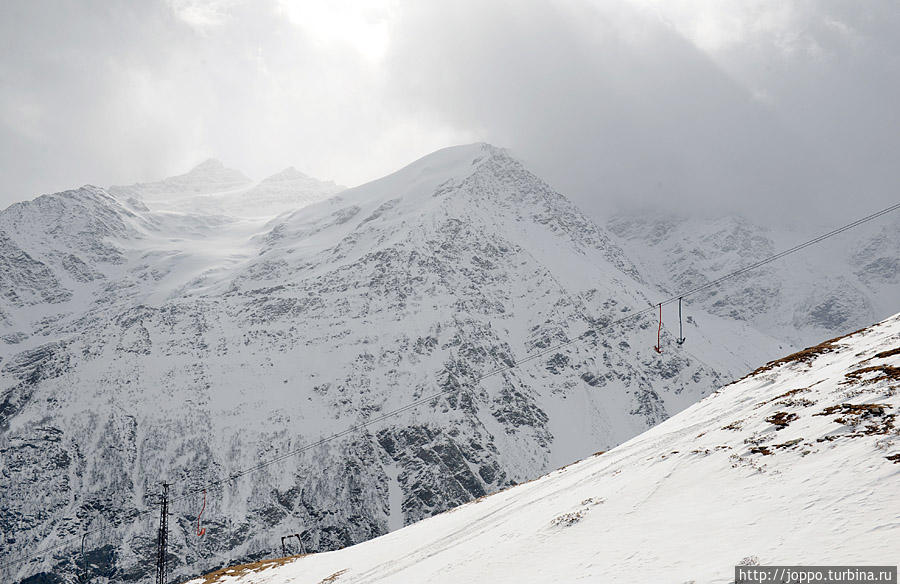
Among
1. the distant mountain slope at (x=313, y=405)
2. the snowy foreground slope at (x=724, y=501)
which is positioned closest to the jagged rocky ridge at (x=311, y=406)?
the distant mountain slope at (x=313, y=405)

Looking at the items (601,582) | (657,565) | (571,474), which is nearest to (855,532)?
(657,565)

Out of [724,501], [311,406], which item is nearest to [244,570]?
[724,501]

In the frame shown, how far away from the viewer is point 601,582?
14.9m

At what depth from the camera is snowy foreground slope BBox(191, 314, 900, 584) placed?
13.6 meters

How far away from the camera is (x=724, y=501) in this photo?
55.5 ft

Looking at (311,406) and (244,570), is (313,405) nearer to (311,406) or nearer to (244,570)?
(311,406)

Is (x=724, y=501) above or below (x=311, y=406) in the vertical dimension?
below

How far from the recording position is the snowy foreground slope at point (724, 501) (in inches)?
534

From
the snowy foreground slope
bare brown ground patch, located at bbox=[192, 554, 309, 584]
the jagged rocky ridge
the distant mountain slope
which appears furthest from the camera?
the distant mountain slope

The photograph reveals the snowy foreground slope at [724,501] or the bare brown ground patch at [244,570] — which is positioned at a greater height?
the snowy foreground slope at [724,501]

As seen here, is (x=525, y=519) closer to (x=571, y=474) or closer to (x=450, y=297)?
(x=571, y=474)

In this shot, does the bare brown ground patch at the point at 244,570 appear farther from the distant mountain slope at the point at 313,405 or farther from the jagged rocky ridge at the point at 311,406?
the distant mountain slope at the point at 313,405

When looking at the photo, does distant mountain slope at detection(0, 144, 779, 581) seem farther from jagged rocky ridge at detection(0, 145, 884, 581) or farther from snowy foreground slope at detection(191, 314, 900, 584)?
snowy foreground slope at detection(191, 314, 900, 584)

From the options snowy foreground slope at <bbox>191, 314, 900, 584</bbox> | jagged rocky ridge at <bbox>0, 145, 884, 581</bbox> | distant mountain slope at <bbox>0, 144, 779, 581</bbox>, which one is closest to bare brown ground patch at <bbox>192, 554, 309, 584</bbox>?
snowy foreground slope at <bbox>191, 314, 900, 584</bbox>
